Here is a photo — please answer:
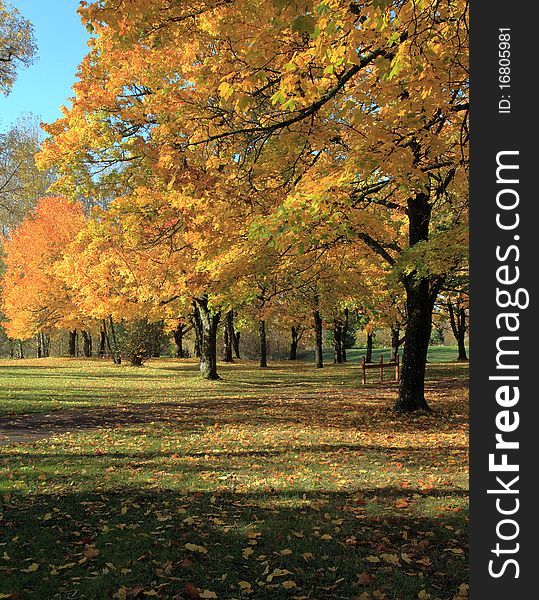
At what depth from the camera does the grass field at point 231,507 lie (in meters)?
3.93

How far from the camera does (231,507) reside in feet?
18.5

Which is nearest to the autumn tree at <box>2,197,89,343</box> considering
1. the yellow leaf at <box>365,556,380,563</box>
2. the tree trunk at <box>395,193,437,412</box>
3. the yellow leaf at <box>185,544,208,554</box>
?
the tree trunk at <box>395,193,437,412</box>

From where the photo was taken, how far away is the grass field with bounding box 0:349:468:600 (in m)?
3.93

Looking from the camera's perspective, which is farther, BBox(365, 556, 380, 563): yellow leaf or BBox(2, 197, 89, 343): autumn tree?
BBox(2, 197, 89, 343): autumn tree

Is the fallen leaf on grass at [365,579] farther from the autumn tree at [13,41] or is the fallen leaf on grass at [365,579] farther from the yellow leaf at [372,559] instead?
the autumn tree at [13,41]

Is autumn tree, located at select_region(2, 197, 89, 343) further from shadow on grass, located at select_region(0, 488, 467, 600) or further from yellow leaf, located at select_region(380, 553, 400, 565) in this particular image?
yellow leaf, located at select_region(380, 553, 400, 565)

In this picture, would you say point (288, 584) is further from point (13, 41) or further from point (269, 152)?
point (13, 41)

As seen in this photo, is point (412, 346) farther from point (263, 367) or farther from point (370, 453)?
point (263, 367)

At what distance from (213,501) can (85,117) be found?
11.0m

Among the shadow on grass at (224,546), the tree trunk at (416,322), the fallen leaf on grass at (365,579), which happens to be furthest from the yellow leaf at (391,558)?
the tree trunk at (416,322)

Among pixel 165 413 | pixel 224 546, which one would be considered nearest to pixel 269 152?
pixel 224 546

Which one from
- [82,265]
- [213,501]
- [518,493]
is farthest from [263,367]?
[518,493]

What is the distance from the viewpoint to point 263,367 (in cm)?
3466

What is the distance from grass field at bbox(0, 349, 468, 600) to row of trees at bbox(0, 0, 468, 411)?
10.8 feet
